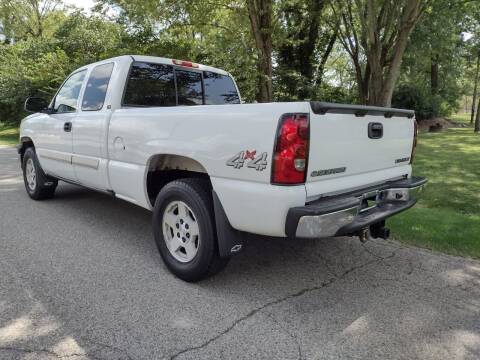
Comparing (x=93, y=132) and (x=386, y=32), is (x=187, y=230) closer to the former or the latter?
(x=93, y=132)

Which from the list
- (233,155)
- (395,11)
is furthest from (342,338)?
(395,11)

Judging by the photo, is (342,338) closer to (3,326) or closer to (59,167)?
(3,326)

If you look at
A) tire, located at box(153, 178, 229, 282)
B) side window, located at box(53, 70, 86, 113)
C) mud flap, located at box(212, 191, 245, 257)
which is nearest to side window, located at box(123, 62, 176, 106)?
side window, located at box(53, 70, 86, 113)

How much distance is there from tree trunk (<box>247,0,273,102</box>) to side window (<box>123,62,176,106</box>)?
764cm

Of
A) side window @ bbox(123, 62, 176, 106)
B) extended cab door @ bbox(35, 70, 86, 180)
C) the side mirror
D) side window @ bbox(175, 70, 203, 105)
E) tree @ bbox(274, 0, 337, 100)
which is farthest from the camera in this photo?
tree @ bbox(274, 0, 337, 100)

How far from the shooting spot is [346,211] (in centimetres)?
283

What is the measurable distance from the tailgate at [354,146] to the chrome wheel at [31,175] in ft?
16.8

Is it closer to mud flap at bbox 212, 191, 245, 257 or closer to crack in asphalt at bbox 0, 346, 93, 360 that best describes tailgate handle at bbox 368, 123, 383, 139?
mud flap at bbox 212, 191, 245, 257

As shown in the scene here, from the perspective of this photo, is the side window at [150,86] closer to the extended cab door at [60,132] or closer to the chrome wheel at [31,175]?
the extended cab door at [60,132]

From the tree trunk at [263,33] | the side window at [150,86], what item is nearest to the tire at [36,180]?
the side window at [150,86]

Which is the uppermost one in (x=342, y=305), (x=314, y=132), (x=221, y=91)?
(x=221, y=91)

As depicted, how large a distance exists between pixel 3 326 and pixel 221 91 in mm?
3646

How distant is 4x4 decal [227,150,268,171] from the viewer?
9.03 feet

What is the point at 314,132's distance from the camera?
2.73 metres
